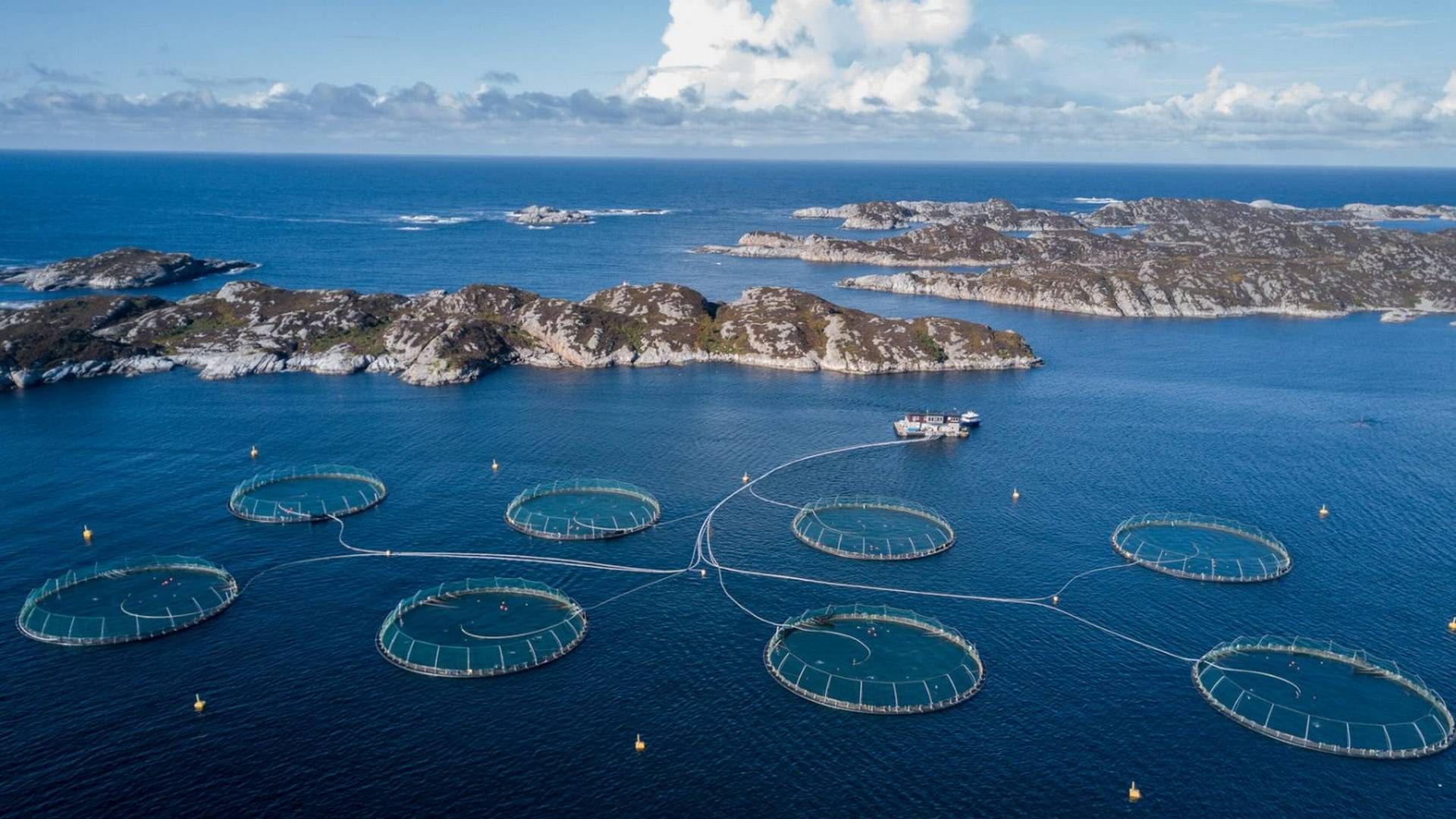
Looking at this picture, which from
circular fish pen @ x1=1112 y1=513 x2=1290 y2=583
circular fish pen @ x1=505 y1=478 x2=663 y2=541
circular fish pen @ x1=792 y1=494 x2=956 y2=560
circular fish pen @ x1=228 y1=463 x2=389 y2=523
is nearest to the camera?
circular fish pen @ x1=1112 y1=513 x2=1290 y2=583

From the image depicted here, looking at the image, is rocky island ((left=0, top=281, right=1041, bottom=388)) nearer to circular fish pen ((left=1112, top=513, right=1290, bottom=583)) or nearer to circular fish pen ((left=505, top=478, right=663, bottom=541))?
circular fish pen ((left=505, top=478, right=663, bottom=541))

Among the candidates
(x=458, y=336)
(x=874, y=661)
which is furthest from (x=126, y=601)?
(x=458, y=336)

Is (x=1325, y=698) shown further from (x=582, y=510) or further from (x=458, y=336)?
(x=458, y=336)

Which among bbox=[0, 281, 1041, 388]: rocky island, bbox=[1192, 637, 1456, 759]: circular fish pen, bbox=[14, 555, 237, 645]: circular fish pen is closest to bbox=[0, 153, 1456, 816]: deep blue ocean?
bbox=[14, 555, 237, 645]: circular fish pen

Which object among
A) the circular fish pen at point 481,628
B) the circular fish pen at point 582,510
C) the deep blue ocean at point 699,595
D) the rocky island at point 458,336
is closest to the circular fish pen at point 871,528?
the deep blue ocean at point 699,595

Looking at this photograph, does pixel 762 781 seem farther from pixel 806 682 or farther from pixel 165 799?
pixel 165 799

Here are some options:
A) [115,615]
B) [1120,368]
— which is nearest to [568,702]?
[115,615]
